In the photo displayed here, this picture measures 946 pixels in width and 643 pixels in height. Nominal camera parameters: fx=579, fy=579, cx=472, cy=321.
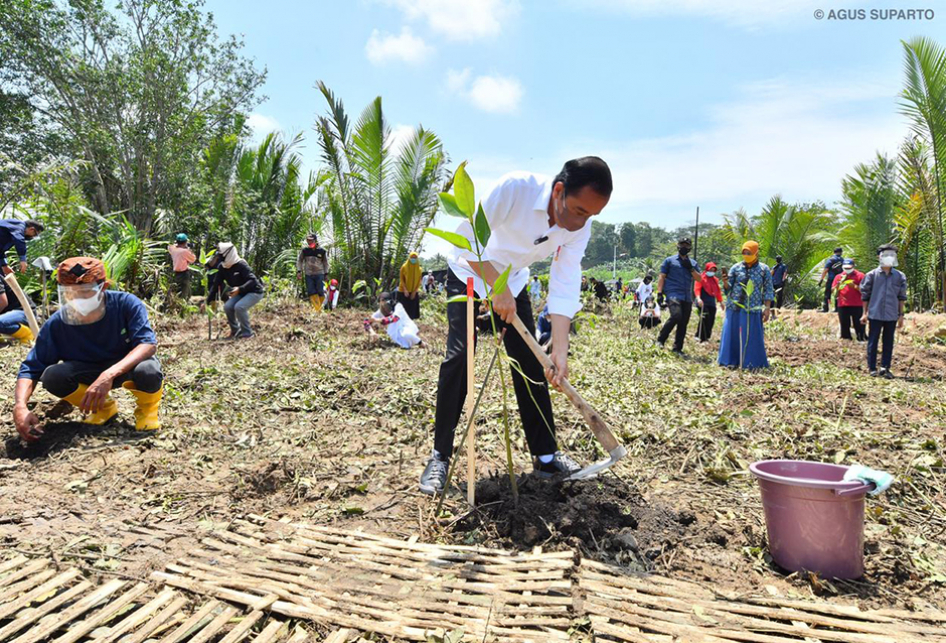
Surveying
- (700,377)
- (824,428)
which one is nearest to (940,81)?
(700,377)

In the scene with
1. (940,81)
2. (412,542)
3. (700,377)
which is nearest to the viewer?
(412,542)

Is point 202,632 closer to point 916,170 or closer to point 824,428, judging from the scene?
point 824,428

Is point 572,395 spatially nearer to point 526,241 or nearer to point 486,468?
point 526,241

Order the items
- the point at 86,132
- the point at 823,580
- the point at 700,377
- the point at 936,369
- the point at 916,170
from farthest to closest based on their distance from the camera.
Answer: the point at 86,132, the point at 916,170, the point at 936,369, the point at 700,377, the point at 823,580

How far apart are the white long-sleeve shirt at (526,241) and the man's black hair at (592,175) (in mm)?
201

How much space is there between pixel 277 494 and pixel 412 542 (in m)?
0.92

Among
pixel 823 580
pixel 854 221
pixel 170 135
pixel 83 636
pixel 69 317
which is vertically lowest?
pixel 83 636

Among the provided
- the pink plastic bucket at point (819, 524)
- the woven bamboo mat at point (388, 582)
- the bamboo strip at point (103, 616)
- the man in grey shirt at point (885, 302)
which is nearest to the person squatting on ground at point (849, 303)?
the man in grey shirt at point (885, 302)

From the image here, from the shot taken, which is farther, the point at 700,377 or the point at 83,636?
the point at 700,377

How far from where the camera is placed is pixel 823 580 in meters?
2.01

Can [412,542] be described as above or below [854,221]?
below

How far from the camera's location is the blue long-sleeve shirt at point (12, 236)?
6281 millimetres

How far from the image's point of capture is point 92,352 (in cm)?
356

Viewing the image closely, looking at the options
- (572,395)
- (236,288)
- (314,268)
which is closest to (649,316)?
(314,268)
